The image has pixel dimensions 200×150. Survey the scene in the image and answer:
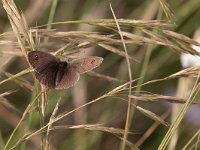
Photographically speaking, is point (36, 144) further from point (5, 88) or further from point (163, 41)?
point (163, 41)

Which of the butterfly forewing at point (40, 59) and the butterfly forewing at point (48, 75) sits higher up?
the butterfly forewing at point (40, 59)

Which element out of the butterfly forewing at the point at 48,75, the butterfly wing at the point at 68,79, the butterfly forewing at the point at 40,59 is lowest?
the butterfly wing at the point at 68,79

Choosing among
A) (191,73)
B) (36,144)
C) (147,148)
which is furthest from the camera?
(147,148)

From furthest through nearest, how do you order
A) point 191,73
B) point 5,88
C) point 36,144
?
point 5,88 < point 36,144 < point 191,73

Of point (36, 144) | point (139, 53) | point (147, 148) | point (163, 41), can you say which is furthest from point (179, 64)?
point (163, 41)
